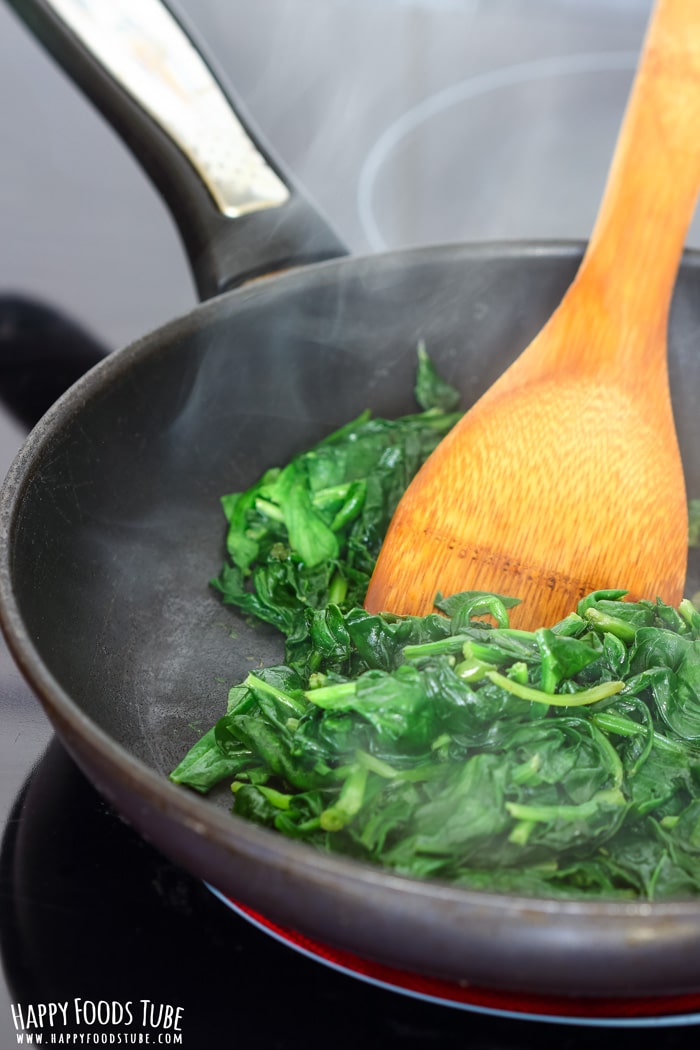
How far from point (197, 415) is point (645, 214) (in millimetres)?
881

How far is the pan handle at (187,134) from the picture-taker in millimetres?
1982

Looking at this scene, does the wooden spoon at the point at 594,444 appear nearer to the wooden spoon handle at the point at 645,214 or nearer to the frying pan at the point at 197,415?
the wooden spoon handle at the point at 645,214

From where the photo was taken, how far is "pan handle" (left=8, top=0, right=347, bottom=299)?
1.98 meters

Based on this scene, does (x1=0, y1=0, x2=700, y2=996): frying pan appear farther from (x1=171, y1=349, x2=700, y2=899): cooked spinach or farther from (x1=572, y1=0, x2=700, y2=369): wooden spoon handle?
(x1=572, y1=0, x2=700, y2=369): wooden spoon handle

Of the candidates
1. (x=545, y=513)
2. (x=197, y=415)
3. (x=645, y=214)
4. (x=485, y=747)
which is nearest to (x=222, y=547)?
(x=197, y=415)

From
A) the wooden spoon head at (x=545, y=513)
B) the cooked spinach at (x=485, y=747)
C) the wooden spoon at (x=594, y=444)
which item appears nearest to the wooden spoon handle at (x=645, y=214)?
Answer: the wooden spoon at (x=594, y=444)

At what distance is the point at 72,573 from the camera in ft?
5.18

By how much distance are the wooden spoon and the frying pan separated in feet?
1.04

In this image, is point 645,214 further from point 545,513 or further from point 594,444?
point 545,513

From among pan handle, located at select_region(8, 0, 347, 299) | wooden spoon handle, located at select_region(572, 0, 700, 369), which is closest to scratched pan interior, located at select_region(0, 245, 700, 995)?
pan handle, located at select_region(8, 0, 347, 299)

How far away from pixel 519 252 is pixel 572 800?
121cm

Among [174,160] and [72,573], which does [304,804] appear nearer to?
[72,573]

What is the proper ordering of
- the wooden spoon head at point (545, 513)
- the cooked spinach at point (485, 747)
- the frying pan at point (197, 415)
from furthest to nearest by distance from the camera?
the wooden spoon head at point (545, 513) < the cooked spinach at point (485, 747) < the frying pan at point (197, 415)

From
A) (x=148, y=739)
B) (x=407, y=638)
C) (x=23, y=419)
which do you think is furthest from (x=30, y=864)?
(x=23, y=419)
